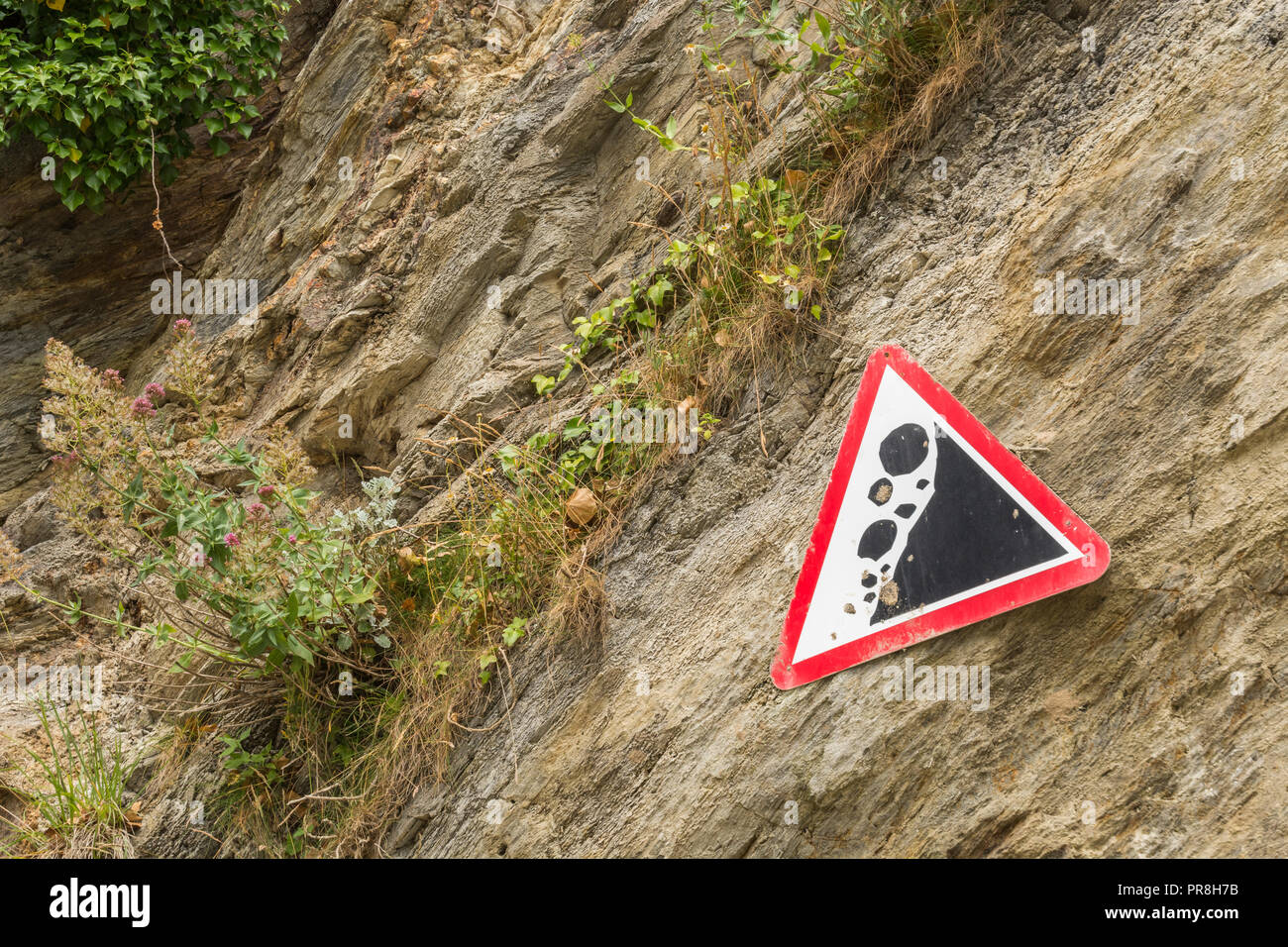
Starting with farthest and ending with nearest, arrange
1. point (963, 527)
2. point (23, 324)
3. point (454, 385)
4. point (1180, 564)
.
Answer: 1. point (23, 324)
2. point (454, 385)
3. point (963, 527)
4. point (1180, 564)

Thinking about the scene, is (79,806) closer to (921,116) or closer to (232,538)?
(232,538)

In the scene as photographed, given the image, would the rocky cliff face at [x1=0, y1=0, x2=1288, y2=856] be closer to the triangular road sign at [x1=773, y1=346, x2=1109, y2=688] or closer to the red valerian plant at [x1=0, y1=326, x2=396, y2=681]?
the triangular road sign at [x1=773, y1=346, x2=1109, y2=688]

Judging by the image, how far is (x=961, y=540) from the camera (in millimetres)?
3033

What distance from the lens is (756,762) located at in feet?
10.4

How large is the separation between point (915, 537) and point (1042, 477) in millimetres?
462

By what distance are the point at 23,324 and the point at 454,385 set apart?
358cm

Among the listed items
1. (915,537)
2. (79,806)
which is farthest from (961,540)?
(79,806)

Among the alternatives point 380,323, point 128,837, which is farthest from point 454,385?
point 128,837

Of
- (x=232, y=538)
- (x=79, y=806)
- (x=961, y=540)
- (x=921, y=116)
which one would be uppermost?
(x=921, y=116)

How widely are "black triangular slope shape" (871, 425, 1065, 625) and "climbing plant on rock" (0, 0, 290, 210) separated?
5.30m

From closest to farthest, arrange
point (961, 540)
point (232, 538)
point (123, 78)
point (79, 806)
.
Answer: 1. point (961, 540)
2. point (232, 538)
3. point (79, 806)
4. point (123, 78)

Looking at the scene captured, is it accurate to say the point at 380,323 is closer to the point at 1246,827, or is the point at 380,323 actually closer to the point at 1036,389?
the point at 1036,389

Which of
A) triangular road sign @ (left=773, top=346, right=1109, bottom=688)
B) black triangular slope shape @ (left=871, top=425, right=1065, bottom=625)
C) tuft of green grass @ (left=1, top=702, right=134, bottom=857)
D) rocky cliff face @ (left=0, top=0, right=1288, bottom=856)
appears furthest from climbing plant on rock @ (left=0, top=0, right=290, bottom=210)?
black triangular slope shape @ (left=871, top=425, right=1065, bottom=625)

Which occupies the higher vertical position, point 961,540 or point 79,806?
point 961,540
